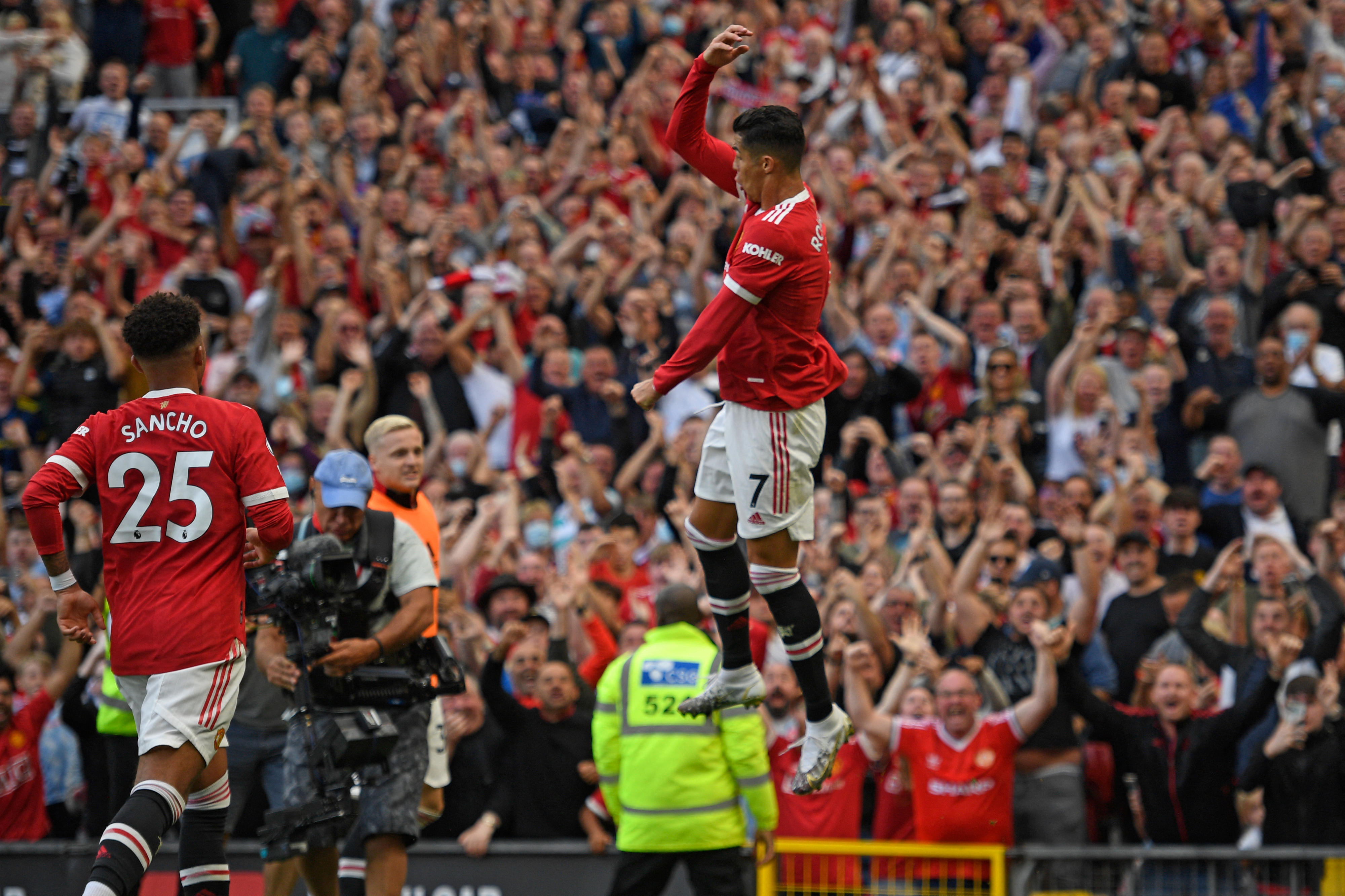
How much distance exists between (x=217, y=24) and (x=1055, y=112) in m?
10.5

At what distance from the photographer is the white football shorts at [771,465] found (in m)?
6.45

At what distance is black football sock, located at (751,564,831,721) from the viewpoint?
262 inches

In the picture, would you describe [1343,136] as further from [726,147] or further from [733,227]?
[726,147]

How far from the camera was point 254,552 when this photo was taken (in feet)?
21.6

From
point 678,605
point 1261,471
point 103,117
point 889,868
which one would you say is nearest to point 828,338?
point 1261,471

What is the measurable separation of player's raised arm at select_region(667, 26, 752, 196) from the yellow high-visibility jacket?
116 inches

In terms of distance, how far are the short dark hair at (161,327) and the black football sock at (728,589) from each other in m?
2.27

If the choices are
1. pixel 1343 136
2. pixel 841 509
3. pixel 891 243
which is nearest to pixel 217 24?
pixel 891 243

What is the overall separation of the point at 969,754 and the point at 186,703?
4.67 metres

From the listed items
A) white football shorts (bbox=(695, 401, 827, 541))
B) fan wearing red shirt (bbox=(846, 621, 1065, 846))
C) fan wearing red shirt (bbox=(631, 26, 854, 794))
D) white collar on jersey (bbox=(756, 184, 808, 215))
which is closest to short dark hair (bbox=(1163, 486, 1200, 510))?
fan wearing red shirt (bbox=(846, 621, 1065, 846))

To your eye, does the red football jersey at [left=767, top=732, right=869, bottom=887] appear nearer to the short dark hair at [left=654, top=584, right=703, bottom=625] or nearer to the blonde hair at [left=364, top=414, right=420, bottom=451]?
the short dark hair at [left=654, top=584, right=703, bottom=625]

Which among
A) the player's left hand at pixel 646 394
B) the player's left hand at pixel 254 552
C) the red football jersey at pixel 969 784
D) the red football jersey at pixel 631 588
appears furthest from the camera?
the red football jersey at pixel 631 588

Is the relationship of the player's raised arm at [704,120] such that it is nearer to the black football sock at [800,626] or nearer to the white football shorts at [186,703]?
the black football sock at [800,626]

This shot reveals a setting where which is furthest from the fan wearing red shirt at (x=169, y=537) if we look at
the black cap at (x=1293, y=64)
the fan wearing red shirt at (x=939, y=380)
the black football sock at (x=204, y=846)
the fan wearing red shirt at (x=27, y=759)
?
the black cap at (x=1293, y=64)
